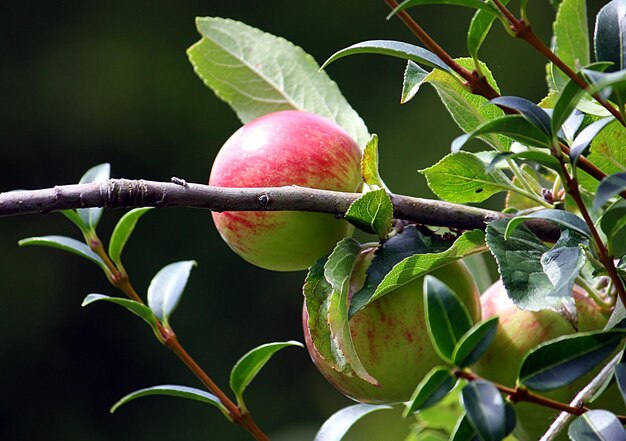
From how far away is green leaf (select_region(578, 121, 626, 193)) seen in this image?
0.53 meters

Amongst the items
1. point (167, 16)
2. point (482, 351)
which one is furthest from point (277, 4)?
point (482, 351)

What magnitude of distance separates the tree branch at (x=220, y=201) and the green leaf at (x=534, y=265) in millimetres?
60

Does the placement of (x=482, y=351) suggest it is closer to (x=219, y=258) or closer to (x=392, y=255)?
(x=392, y=255)

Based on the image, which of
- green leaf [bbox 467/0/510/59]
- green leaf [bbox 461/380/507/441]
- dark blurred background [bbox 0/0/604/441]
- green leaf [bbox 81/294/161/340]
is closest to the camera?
green leaf [bbox 461/380/507/441]

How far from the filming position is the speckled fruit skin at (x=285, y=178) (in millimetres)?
590

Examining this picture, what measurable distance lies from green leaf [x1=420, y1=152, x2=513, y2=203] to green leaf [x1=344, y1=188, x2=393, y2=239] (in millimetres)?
28

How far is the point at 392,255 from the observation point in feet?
1.79

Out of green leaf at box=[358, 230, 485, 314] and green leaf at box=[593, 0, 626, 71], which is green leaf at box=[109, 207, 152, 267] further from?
green leaf at box=[593, 0, 626, 71]

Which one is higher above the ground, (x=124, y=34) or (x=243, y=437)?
(x=124, y=34)

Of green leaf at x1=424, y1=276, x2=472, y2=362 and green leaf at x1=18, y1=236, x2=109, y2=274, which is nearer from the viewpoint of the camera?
green leaf at x1=424, y1=276, x2=472, y2=362

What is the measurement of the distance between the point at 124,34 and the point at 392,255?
2615 mm

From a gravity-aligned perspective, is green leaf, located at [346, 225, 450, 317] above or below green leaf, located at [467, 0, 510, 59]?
below

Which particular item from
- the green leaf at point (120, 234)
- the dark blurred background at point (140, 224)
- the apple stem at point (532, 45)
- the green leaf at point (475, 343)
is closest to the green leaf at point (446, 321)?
the green leaf at point (475, 343)

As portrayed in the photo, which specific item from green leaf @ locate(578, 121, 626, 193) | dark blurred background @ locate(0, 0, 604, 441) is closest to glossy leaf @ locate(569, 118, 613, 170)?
green leaf @ locate(578, 121, 626, 193)
